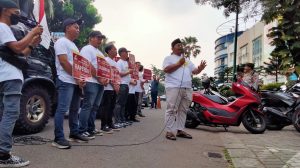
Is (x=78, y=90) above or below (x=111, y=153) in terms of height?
above

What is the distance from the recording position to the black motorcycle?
9953mm

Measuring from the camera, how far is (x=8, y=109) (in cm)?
466

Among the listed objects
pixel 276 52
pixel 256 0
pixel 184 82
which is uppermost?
pixel 256 0

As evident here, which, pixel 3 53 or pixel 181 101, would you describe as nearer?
pixel 3 53

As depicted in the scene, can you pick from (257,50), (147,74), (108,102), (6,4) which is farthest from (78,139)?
(257,50)

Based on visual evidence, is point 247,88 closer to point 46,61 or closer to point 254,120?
point 254,120

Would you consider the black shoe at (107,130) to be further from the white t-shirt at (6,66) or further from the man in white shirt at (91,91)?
the white t-shirt at (6,66)

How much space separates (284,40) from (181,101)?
10226 mm

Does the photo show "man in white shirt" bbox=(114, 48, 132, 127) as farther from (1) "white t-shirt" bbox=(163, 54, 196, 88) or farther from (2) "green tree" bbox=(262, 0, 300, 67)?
(2) "green tree" bbox=(262, 0, 300, 67)

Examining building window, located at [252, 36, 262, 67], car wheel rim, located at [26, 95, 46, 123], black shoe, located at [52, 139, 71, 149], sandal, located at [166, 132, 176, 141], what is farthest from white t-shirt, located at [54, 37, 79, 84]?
building window, located at [252, 36, 262, 67]

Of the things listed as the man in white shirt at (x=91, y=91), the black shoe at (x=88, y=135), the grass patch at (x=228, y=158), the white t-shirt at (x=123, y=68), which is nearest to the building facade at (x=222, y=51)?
the white t-shirt at (x=123, y=68)

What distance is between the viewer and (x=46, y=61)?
873cm

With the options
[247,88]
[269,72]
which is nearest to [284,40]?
[247,88]

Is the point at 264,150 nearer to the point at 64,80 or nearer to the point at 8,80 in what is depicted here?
the point at 64,80
